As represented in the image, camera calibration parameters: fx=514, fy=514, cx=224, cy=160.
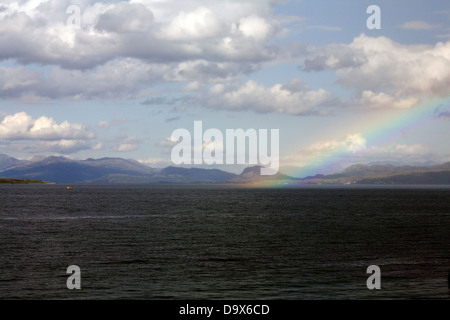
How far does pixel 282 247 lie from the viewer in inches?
3413

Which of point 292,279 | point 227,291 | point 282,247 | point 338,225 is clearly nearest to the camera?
point 227,291

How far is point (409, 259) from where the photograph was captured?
72938mm

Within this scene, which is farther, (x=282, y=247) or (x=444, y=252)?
(x=282, y=247)

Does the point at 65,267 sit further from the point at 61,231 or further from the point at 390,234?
the point at 390,234

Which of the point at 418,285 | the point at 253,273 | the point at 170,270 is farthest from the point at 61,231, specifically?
the point at 418,285

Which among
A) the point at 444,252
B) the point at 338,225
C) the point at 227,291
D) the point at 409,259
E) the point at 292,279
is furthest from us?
the point at 338,225

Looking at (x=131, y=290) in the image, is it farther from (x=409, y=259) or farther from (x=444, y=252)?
(x=444, y=252)

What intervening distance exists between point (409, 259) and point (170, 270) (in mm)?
34132

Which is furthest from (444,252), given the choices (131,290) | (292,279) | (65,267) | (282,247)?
(65,267)

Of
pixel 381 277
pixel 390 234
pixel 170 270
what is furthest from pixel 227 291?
pixel 390 234

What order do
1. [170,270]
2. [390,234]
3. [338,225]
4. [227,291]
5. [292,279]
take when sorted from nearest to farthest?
[227,291] < [292,279] < [170,270] < [390,234] < [338,225]
